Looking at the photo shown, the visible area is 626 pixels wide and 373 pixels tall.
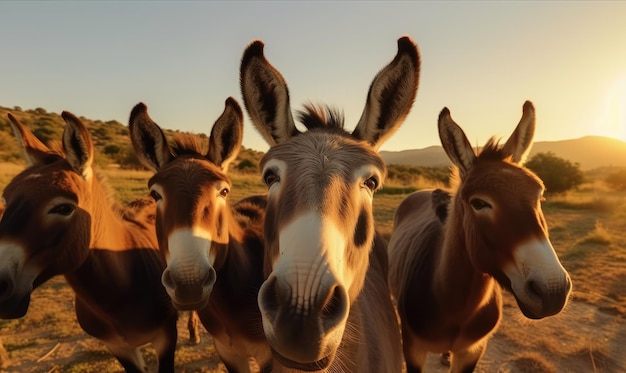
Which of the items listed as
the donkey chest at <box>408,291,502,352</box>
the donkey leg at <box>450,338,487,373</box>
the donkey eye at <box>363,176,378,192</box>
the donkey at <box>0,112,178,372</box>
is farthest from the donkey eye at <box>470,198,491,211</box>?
the donkey at <box>0,112,178,372</box>

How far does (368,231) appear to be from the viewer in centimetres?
184

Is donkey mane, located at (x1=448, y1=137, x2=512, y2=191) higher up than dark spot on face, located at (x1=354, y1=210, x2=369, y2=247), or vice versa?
donkey mane, located at (x1=448, y1=137, x2=512, y2=191)

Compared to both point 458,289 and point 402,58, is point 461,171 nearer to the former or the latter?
point 458,289

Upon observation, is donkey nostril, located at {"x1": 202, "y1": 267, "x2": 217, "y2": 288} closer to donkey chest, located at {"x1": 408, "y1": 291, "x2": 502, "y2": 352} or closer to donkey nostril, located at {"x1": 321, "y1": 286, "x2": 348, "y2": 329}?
donkey nostril, located at {"x1": 321, "y1": 286, "x2": 348, "y2": 329}

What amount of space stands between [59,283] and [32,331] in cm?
248

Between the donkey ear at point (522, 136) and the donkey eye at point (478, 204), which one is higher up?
the donkey ear at point (522, 136)

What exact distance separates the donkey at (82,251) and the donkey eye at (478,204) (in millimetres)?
3390

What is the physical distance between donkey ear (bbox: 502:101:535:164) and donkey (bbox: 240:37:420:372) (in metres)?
1.68

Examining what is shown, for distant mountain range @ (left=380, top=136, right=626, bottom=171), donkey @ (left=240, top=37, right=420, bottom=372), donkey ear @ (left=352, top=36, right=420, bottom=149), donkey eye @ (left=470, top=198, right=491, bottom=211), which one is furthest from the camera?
distant mountain range @ (left=380, top=136, right=626, bottom=171)

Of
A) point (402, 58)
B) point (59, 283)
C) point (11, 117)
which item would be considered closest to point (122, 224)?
point (11, 117)

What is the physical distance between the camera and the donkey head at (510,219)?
7.71ft

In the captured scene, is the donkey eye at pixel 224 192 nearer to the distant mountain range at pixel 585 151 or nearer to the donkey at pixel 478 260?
the donkey at pixel 478 260

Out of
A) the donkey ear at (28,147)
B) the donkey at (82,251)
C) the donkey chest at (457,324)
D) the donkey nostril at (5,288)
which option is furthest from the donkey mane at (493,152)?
the donkey ear at (28,147)

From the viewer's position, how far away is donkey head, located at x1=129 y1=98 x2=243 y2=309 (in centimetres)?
262
